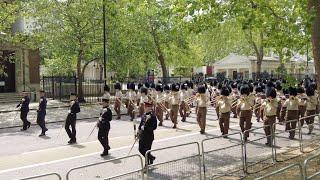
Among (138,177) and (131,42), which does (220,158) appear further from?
(131,42)

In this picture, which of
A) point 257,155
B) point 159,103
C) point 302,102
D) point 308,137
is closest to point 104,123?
point 257,155

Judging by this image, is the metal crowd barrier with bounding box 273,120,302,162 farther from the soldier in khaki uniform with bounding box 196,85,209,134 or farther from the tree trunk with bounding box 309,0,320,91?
the soldier in khaki uniform with bounding box 196,85,209,134

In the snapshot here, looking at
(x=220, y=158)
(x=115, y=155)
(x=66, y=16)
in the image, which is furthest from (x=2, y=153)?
(x=66, y=16)

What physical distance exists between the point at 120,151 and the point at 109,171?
3.93 m

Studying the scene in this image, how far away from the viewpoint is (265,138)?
11656mm

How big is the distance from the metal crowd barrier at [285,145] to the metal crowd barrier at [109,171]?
3528 mm

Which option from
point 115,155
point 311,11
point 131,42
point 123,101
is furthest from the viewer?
point 131,42

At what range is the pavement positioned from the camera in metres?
9.50

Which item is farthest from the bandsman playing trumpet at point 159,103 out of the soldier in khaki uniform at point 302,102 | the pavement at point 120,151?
the soldier in khaki uniform at point 302,102

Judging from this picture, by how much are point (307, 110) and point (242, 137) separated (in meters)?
8.82

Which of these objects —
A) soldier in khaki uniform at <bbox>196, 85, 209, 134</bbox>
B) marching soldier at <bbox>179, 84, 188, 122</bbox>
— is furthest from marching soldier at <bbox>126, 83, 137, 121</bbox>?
soldier in khaki uniform at <bbox>196, 85, 209, 134</bbox>

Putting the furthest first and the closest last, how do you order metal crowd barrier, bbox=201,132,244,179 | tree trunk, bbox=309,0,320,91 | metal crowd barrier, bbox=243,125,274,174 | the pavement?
tree trunk, bbox=309,0,320,91 < metal crowd barrier, bbox=243,125,274,174 < metal crowd barrier, bbox=201,132,244,179 < the pavement

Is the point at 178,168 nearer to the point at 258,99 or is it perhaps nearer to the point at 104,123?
the point at 104,123

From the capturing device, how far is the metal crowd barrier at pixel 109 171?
783cm
